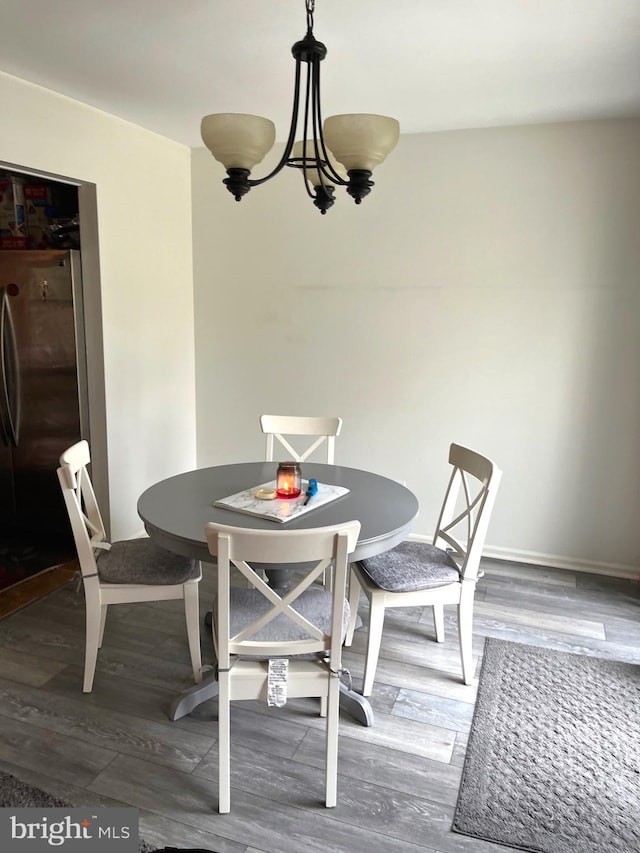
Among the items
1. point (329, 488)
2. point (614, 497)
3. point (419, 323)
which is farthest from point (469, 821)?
point (419, 323)

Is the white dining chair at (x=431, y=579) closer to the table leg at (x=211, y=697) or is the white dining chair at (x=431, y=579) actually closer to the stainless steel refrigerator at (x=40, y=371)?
the table leg at (x=211, y=697)

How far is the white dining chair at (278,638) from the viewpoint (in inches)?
65.7

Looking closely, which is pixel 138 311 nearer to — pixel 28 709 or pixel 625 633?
pixel 28 709

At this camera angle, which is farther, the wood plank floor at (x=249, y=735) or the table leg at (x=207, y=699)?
the table leg at (x=207, y=699)

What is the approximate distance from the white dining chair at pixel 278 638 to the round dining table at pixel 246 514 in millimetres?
224

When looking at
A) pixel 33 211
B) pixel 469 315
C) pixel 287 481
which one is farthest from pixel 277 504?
pixel 33 211

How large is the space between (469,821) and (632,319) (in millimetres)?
2696

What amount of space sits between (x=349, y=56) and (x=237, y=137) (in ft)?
3.21

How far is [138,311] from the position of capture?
3682 mm

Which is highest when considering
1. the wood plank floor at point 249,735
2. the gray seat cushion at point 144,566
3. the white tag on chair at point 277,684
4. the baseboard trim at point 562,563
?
the gray seat cushion at point 144,566

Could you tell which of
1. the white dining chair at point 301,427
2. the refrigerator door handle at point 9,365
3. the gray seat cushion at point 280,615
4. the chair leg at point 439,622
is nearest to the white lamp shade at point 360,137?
the gray seat cushion at point 280,615

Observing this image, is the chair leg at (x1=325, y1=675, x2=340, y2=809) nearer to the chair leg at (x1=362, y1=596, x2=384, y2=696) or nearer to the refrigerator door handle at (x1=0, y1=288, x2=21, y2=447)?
the chair leg at (x1=362, y1=596, x2=384, y2=696)

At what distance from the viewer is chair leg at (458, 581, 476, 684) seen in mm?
2438

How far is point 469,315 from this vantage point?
363cm
